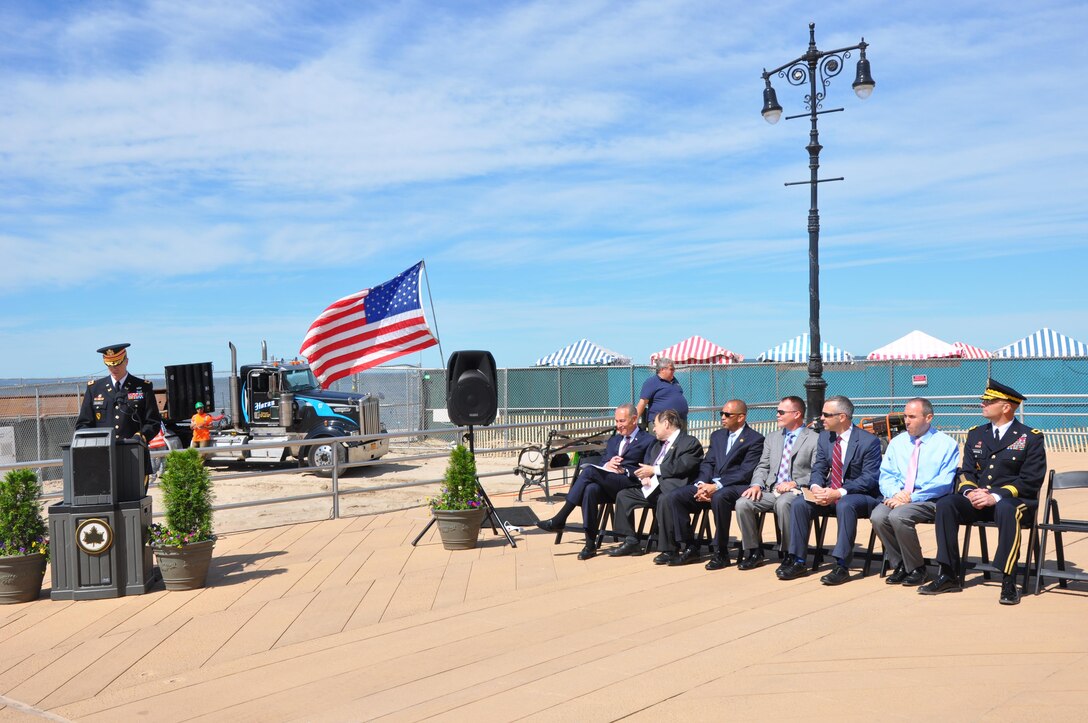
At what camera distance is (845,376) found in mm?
23328

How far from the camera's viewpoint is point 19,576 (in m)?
7.27

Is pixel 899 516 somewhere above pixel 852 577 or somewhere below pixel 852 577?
above

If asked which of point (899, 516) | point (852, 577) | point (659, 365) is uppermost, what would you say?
point (659, 365)

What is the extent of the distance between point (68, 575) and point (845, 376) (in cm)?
1932

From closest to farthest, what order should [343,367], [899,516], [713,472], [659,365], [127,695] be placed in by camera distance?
1. [127,695]
2. [899,516]
3. [713,472]
4. [659,365]
5. [343,367]

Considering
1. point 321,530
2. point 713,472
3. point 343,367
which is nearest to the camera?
point 713,472

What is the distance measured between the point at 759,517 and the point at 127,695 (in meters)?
4.85

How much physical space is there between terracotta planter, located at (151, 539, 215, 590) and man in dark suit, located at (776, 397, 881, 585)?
4.45 m

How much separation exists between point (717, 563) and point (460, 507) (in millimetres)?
2540

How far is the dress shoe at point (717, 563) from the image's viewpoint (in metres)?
7.83

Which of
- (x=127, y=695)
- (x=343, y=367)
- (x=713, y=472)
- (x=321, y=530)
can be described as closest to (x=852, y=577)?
(x=713, y=472)

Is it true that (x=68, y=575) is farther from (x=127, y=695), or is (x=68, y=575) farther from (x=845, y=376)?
(x=845, y=376)

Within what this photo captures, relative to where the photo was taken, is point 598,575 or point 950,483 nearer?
point 950,483

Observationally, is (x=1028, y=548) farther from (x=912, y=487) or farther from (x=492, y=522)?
(x=492, y=522)
